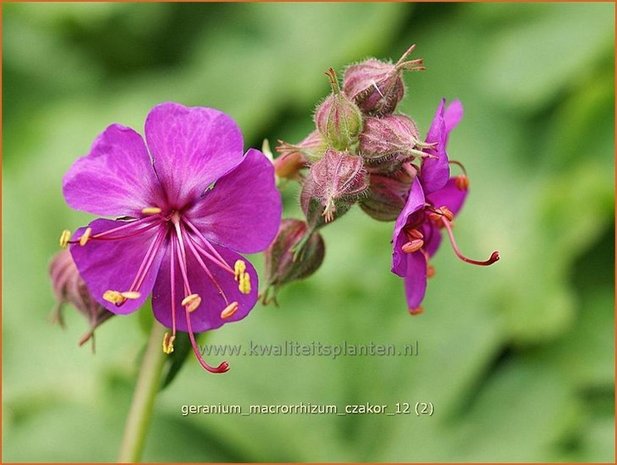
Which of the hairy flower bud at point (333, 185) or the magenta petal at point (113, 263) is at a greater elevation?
the hairy flower bud at point (333, 185)

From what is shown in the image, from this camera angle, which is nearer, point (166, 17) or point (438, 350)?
point (438, 350)

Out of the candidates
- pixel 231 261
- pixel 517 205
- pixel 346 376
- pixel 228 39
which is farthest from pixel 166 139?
pixel 228 39

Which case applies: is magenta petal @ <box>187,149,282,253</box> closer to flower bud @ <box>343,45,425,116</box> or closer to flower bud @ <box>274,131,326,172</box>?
flower bud @ <box>274,131,326,172</box>

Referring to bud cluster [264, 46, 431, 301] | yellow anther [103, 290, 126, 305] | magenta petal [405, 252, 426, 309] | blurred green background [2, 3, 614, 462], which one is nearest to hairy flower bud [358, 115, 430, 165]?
bud cluster [264, 46, 431, 301]

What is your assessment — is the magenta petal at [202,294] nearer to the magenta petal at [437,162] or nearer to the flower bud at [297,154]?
the flower bud at [297,154]

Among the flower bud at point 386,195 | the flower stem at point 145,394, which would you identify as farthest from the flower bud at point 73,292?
the flower bud at point 386,195

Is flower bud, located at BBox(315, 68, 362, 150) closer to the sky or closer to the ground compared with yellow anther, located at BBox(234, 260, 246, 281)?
closer to the sky

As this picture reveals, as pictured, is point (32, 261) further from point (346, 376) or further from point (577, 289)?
point (577, 289)
